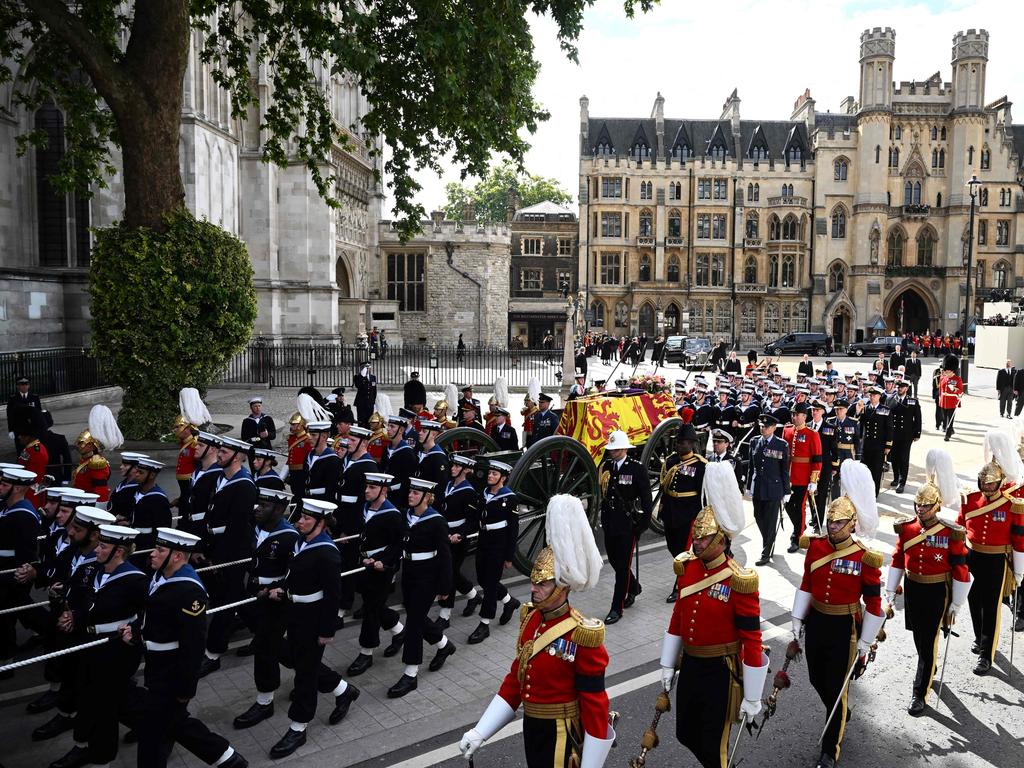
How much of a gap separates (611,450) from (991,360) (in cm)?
2896

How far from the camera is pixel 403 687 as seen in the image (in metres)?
6.31

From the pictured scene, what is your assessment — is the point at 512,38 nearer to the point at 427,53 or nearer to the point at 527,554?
the point at 427,53

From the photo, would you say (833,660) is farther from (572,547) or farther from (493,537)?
(493,537)

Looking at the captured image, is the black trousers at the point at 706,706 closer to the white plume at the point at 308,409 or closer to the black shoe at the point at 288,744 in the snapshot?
the black shoe at the point at 288,744

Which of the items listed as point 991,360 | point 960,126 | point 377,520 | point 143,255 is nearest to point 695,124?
point 960,126

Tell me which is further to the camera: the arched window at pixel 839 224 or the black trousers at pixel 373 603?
the arched window at pixel 839 224

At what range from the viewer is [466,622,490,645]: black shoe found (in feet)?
24.2

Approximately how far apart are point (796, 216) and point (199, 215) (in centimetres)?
4980

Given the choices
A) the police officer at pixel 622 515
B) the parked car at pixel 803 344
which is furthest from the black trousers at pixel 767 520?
the parked car at pixel 803 344

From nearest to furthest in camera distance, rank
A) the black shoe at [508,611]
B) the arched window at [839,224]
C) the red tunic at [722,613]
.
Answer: the red tunic at [722,613] < the black shoe at [508,611] < the arched window at [839,224]

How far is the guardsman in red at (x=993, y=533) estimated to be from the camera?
6691 mm

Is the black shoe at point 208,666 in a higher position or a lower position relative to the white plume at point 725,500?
lower

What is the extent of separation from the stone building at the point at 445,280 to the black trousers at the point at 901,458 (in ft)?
111

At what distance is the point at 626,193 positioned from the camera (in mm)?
60750
